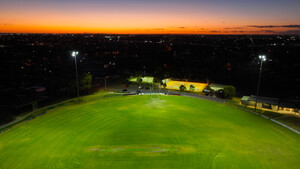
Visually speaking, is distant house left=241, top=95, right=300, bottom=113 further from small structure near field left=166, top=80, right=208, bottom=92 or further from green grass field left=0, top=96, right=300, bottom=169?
small structure near field left=166, top=80, right=208, bottom=92

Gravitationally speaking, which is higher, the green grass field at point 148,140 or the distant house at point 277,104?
the distant house at point 277,104

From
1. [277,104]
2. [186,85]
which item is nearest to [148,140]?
[277,104]

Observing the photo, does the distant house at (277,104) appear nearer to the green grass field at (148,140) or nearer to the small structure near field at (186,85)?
the green grass field at (148,140)

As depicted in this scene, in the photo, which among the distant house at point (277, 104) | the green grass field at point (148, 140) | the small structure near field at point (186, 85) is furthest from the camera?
the small structure near field at point (186, 85)

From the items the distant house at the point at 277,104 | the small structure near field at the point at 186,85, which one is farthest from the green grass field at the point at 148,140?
the small structure near field at the point at 186,85

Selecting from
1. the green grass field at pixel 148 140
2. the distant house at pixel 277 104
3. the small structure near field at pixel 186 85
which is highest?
the distant house at pixel 277 104

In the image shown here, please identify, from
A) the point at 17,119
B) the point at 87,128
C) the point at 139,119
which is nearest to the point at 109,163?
the point at 87,128

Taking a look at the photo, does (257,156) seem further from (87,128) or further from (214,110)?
(87,128)

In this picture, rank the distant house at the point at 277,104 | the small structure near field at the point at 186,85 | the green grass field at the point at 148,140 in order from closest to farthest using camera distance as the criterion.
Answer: the green grass field at the point at 148,140
the distant house at the point at 277,104
the small structure near field at the point at 186,85

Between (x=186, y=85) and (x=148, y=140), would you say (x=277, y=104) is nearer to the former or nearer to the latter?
(x=186, y=85)
